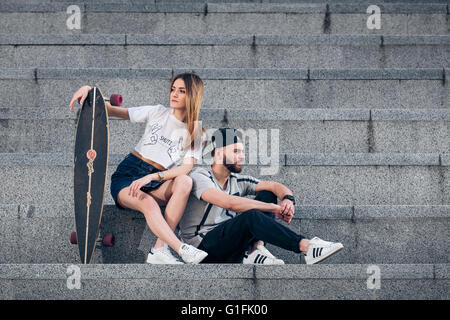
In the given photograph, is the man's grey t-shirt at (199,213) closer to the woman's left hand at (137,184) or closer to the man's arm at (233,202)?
the man's arm at (233,202)

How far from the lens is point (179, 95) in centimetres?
518

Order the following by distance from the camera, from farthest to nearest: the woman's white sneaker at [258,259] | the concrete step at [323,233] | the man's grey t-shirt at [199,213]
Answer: the concrete step at [323,233], the man's grey t-shirt at [199,213], the woman's white sneaker at [258,259]

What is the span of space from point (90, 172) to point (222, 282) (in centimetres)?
142

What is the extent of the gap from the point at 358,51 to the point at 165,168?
341cm

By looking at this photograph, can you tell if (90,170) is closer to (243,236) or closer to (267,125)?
(243,236)

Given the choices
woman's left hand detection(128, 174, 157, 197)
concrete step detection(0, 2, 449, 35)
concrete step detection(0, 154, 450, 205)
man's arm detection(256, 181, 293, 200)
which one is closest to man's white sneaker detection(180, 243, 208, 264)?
woman's left hand detection(128, 174, 157, 197)

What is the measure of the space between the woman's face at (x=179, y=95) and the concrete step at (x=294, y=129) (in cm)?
107

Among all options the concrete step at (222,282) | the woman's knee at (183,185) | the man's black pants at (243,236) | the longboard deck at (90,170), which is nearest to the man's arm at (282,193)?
the man's black pants at (243,236)

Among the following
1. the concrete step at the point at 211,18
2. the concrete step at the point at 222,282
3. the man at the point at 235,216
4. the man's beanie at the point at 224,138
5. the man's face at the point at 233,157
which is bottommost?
the concrete step at the point at 222,282

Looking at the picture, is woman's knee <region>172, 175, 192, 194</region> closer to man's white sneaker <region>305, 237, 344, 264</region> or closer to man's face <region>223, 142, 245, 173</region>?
man's face <region>223, 142, 245, 173</region>

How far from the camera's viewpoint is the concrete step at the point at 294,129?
6.23 m

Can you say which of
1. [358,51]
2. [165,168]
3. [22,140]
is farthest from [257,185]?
[358,51]

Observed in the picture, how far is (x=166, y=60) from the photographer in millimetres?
7523
